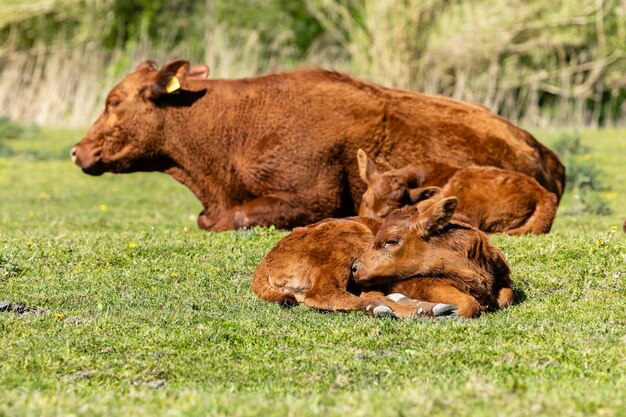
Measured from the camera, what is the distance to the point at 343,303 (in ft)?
Result: 26.2

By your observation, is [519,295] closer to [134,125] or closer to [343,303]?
[343,303]

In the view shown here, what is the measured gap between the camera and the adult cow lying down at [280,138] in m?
12.7

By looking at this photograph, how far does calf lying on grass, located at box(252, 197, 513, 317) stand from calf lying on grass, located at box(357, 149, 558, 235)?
225 centimetres

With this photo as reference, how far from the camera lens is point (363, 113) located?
12883 millimetres

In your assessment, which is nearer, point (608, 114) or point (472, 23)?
point (472, 23)

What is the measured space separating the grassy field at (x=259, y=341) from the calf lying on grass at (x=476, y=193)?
50 cm

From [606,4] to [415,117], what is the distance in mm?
20834

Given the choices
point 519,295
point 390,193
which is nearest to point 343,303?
point 519,295

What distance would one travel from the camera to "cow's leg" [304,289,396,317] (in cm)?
784

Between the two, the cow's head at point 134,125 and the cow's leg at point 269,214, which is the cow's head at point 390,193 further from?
the cow's head at point 134,125

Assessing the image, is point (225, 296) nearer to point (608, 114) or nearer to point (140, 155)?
point (140, 155)

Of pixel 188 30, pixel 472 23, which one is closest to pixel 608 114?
pixel 472 23

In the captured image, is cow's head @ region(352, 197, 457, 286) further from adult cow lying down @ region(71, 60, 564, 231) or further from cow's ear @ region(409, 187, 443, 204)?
adult cow lying down @ region(71, 60, 564, 231)

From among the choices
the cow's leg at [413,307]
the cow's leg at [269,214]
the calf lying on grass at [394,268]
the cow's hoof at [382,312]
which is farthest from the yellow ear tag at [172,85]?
the cow's hoof at [382,312]
